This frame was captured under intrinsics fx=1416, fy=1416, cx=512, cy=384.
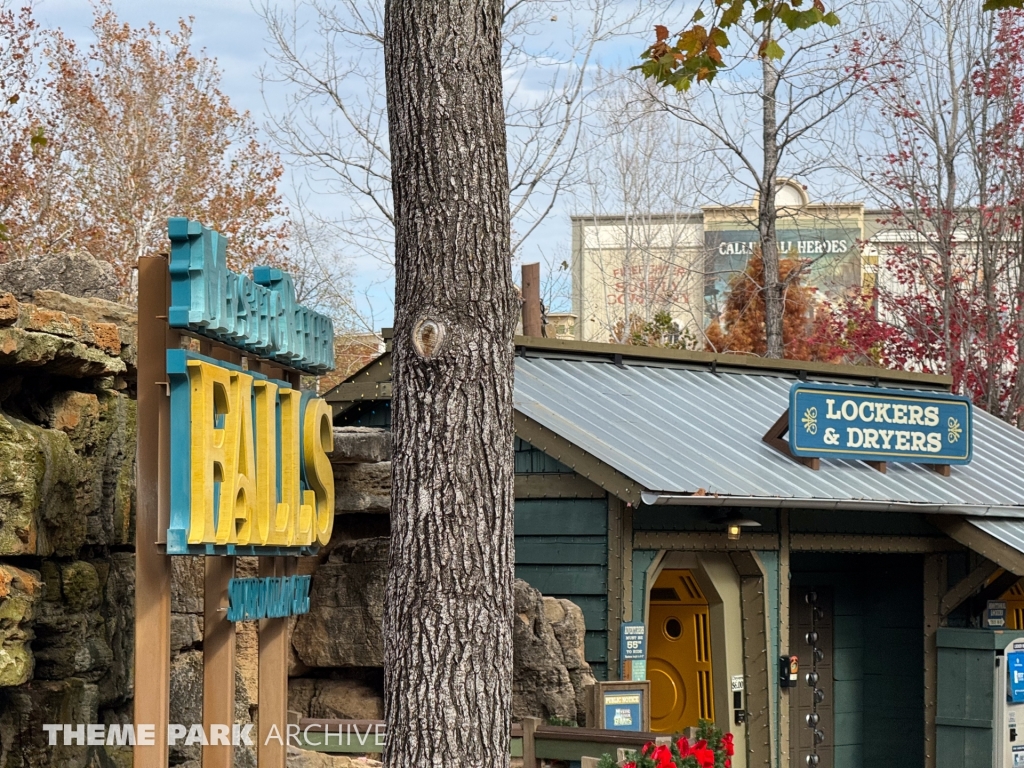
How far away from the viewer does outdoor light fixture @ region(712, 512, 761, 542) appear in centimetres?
1122

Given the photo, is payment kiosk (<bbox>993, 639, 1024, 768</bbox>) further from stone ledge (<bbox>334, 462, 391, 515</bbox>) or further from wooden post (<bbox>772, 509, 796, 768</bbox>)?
stone ledge (<bbox>334, 462, 391, 515</bbox>)

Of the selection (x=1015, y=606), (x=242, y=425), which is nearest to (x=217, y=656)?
(x=242, y=425)

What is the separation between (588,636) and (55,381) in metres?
5.10

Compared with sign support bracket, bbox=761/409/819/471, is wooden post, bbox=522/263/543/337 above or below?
above

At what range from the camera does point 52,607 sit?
21.7ft

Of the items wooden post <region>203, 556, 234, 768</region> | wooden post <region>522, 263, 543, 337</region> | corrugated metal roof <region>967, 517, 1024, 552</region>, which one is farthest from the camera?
wooden post <region>522, 263, 543, 337</region>

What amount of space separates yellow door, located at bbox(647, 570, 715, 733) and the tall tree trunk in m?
9.27

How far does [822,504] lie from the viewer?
1122 cm

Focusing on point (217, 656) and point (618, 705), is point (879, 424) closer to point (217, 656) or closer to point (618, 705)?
point (618, 705)

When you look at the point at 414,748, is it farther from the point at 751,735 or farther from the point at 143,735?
the point at 751,735

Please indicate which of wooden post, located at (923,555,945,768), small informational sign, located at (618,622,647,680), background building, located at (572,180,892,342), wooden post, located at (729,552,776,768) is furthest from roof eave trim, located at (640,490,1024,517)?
background building, located at (572,180,892,342)

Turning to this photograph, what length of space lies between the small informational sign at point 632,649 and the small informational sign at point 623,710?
379mm

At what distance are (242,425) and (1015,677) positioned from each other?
901 cm

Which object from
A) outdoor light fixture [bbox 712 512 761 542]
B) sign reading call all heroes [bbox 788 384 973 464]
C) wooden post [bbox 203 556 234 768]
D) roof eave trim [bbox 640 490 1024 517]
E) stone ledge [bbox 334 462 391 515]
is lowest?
wooden post [bbox 203 556 234 768]
